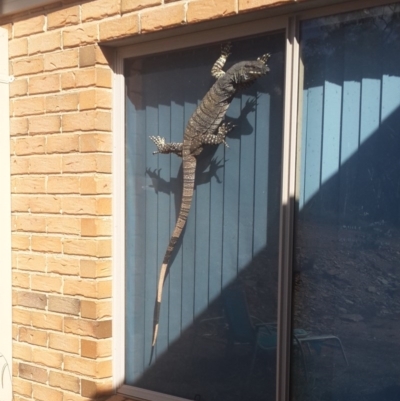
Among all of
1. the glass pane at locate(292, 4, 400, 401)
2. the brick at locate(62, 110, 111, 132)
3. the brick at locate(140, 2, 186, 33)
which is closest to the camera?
the glass pane at locate(292, 4, 400, 401)

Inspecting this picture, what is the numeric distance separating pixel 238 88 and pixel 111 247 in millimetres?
1201

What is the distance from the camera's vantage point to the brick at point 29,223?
3652 millimetres

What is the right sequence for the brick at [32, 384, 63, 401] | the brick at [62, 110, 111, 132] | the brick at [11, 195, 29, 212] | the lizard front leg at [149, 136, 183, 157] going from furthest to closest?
the brick at [11, 195, 29, 212], the brick at [32, 384, 63, 401], the brick at [62, 110, 111, 132], the lizard front leg at [149, 136, 183, 157]

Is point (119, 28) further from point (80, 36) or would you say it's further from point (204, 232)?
point (204, 232)

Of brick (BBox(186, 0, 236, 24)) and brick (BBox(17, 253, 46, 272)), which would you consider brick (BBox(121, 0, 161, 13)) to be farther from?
brick (BBox(17, 253, 46, 272))

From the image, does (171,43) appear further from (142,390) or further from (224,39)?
(142,390)

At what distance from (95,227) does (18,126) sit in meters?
0.89

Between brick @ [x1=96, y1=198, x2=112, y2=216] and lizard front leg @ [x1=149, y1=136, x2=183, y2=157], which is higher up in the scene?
lizard front leg @ [x1=149, y1=136, x2=183, y2=157]

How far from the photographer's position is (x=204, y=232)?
3.26 metres

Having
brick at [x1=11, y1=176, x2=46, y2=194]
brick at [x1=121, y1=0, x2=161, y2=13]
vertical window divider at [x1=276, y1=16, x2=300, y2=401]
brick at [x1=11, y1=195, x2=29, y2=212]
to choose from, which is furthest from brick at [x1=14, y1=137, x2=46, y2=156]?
vertical window divider at [x1=276, y1=16, x2=300, y2=401]

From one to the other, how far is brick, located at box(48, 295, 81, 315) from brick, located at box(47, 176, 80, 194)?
0.64 meters

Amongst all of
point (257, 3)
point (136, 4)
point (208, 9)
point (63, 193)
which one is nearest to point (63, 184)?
point (63, 193)

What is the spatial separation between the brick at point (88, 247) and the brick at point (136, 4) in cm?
131

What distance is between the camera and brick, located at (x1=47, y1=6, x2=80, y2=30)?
11.4ft
